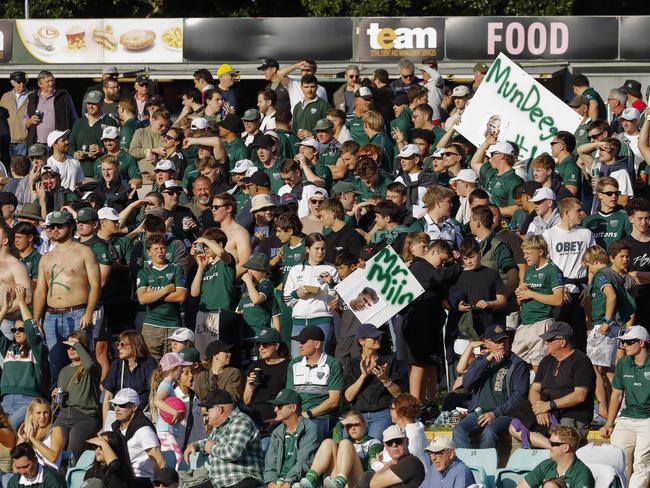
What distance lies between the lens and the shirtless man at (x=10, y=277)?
16984mm

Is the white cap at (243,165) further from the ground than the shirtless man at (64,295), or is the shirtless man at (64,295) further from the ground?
the white cap at (243,165)

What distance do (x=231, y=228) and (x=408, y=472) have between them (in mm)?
4784

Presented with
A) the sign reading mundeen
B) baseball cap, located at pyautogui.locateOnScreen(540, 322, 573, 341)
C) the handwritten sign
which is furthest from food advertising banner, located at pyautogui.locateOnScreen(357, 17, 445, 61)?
baseball cap, located at pyautogui.locateOnScreen(540, 322, 573, 341)

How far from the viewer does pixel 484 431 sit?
1508 centimetres

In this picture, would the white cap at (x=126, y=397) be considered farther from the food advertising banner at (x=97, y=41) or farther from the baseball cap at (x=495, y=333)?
the food advertising banner at (x=97, y=41)

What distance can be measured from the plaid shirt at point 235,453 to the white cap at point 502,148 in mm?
5686

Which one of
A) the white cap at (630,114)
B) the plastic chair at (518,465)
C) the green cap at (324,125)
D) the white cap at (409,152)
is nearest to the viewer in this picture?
Result: the plastic chair at (518,465)

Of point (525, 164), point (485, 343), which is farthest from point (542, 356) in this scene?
point (525, 164)

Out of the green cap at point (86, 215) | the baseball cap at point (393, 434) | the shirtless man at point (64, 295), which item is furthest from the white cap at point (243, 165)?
the baseball cap at point (393, 434)

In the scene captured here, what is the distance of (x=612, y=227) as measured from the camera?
1766 centimetres

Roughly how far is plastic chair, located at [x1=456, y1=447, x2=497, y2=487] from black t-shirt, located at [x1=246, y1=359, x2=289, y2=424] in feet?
6.62

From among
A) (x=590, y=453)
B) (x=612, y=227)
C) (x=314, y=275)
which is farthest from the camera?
(x=612, y=227)

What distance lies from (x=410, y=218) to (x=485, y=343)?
2.43m

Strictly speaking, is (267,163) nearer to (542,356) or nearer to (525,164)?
(525,164)
